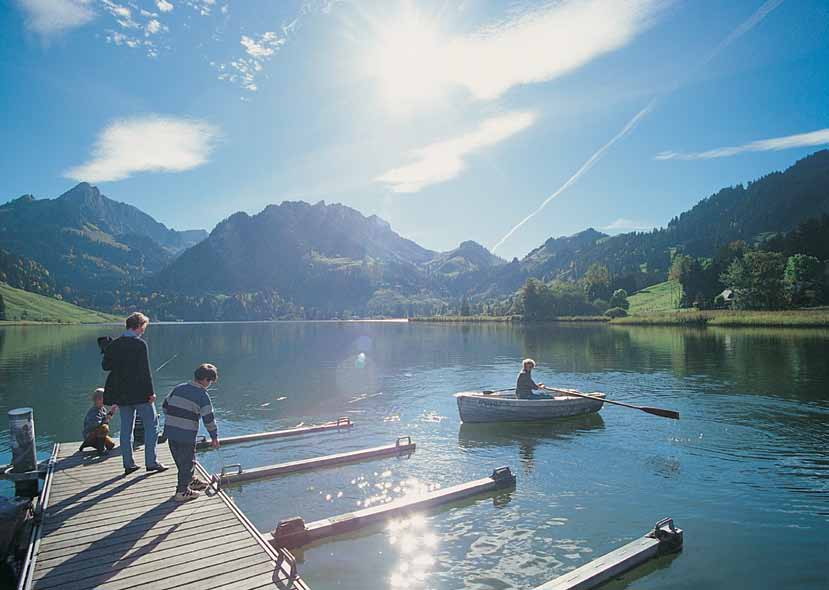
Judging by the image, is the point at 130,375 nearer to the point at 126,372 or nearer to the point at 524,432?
the point at 126,372

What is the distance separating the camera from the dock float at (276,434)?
24.7 metres

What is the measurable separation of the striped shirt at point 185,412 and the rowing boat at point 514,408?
19297 millimetres

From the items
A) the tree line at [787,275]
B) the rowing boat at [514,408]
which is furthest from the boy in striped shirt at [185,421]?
the tree line at [787,275]

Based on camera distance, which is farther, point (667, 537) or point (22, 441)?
point (22, 441)

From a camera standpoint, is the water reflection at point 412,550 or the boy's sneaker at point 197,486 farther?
the boy's sneaker at point 197,486

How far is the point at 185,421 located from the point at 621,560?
12.0 m

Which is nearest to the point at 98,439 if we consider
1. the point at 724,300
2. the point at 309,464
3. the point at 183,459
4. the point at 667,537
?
the point at 183,459

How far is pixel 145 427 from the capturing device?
1433 centimetres

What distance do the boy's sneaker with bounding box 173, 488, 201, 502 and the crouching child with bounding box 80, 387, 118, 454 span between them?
20.5 ft

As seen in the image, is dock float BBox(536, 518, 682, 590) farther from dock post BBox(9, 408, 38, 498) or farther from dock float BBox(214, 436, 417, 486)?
dock post BBox(9, 408, 38, 498)

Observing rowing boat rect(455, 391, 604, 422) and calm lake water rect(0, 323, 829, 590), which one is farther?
rowing boat rect(455, 391, 604, 422)

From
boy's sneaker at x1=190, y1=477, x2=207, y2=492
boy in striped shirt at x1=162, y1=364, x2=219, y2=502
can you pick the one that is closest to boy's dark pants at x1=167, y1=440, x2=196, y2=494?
boy in striped shirt at x1=162, y1=364, x2=219, y2=502

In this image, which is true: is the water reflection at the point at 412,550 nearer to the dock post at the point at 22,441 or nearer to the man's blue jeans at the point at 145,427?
the man's blue jeans at the point at 145,427

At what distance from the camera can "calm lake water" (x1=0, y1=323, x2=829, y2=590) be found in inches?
535
